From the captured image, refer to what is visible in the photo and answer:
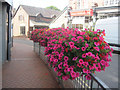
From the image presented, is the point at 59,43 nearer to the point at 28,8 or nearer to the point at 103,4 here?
the point at 103,4

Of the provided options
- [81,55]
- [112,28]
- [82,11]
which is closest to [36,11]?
[82,11]

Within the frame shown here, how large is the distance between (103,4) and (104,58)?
20.6 m

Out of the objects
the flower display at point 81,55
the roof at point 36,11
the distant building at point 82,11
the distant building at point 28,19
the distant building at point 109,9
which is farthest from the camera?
the roof at point 36,11

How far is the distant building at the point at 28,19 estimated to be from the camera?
39.5 m

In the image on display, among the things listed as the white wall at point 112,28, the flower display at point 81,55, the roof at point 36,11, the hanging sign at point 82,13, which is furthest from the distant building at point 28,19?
the flower display at point 81,55

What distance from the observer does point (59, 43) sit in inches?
153

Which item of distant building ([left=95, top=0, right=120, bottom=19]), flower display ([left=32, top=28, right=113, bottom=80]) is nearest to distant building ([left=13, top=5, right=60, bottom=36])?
distant building ([left=95, top=0, right=120, bottom=19])

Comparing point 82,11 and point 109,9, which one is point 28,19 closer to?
point 82,11

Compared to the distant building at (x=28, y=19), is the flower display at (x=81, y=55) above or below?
below

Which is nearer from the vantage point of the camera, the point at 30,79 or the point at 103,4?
the point at 30,79

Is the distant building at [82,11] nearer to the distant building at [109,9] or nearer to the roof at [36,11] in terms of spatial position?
the distant building at [109,9]

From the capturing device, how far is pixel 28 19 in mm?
39531

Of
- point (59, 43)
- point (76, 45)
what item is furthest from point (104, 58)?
point (59, 43)

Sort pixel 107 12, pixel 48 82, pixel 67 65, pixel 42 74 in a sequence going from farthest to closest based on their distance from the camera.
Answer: pixel 107 12, pixel 42 74, pixel 48 82, pixel 67 65
